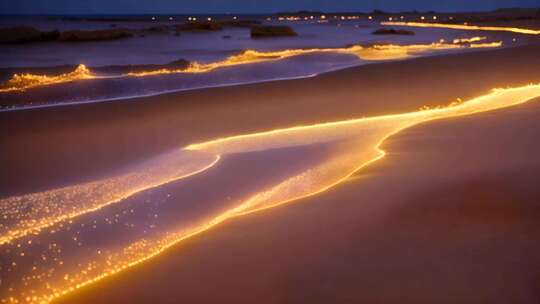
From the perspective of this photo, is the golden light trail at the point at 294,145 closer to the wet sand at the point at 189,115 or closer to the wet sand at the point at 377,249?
the wet sand at the point at 377,249

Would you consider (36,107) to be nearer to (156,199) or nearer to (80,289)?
(156,199)

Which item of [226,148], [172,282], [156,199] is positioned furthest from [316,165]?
[172,282]

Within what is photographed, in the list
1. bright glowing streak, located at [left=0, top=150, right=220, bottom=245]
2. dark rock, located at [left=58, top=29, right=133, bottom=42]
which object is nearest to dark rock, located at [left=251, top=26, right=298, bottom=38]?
dark rock, located at [left=58, top=29, right=133, bottom=42]

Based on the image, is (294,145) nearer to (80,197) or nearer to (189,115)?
(189,115)

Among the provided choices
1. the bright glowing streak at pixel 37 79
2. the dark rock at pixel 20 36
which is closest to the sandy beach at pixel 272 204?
the bright glowing streak at pixel 37 79

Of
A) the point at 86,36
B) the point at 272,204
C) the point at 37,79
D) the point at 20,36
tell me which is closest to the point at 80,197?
the point at 272,204

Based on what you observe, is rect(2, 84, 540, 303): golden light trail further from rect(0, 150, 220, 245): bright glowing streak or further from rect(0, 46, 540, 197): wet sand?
rect(0, 150, 220, 245): bright glowing streak

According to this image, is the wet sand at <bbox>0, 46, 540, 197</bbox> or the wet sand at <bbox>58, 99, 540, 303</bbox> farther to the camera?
the wet sand at <bbox>0, 46, 540, 197</bbox>
